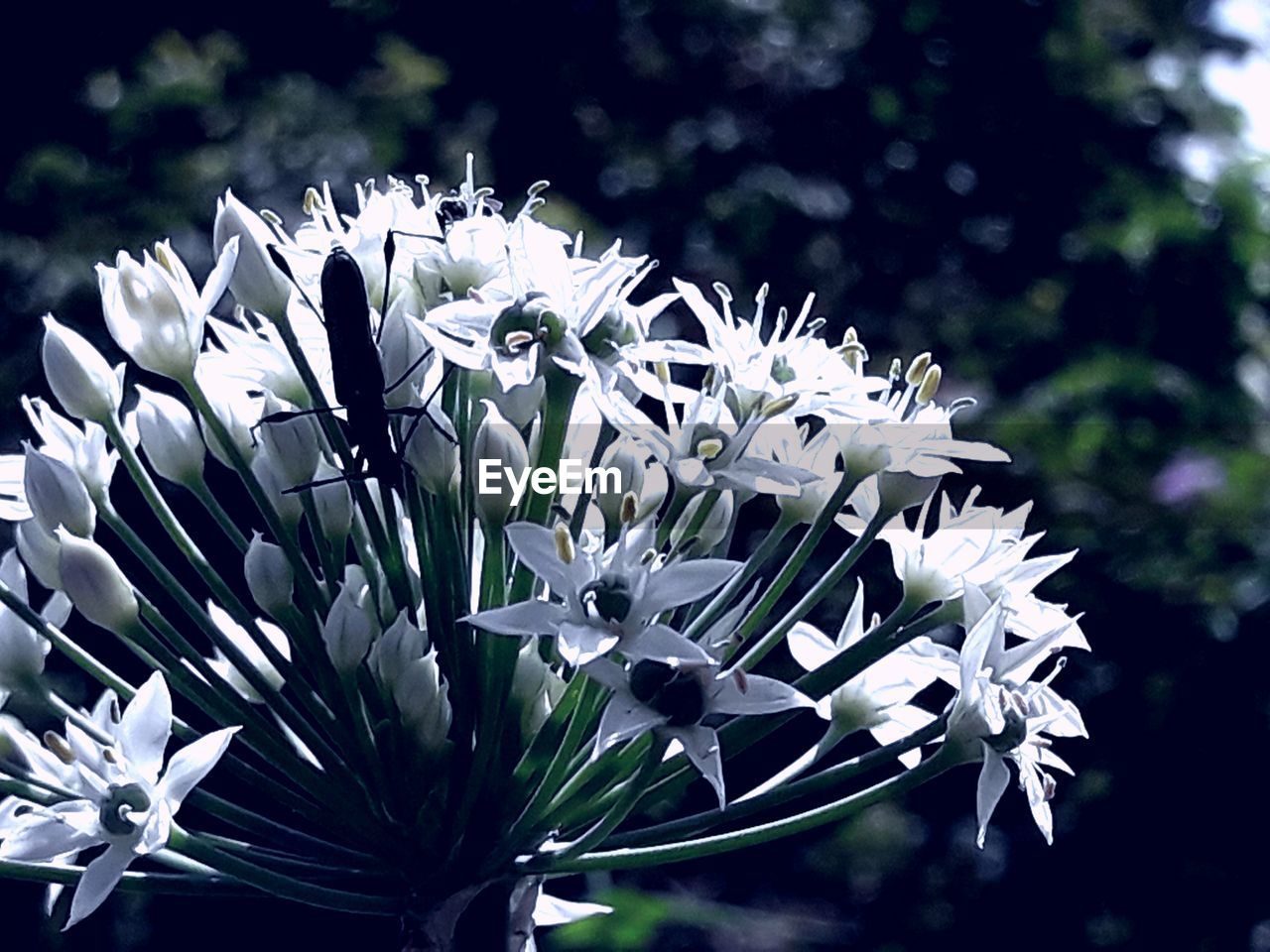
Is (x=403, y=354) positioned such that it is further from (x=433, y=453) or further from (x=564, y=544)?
(x=564, y=544)

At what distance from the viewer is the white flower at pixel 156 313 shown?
2203 mm

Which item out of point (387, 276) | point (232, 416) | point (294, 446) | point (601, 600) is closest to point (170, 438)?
point (232, 416)

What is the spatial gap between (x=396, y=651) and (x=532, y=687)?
0.57 feet

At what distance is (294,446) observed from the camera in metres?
2.15

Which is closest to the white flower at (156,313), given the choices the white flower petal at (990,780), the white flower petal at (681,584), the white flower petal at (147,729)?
the white flower petal at (147,729)

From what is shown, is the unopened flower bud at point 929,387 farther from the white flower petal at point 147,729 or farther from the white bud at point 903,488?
the white flower petal at point 147,729

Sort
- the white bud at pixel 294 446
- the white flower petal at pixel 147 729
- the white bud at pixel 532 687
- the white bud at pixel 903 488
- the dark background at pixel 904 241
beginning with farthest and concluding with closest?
1. the dark background at pixel 904 241
2. the white bud at pixel 903 488
3. the white bud at pixel 294 446
4. the white bud at pixel 532 687
5. the white flower petal at pixel 147 729

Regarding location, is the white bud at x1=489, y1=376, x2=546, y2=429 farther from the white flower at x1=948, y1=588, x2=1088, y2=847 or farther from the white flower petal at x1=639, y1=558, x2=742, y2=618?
the white flower at x1=948, y1=588, x2=1088, y2=847

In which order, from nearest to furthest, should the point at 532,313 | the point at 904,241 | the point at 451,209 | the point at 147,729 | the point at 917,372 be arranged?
the point at 147,729
the point at 532,313
the point at 451,209
the point at 917,372
the point at 904,241

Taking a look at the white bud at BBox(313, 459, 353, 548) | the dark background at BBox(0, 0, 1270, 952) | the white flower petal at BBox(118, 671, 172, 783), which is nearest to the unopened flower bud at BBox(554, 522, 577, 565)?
the white bud at BBox(313, 459, 353, 548)

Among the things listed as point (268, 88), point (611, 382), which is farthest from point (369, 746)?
point (268, 88)

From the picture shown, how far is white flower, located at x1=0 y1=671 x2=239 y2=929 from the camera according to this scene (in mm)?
1865

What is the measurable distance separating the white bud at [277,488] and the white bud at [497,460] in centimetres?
26

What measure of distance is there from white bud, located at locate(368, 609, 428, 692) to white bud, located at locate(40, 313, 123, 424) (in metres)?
0.54
